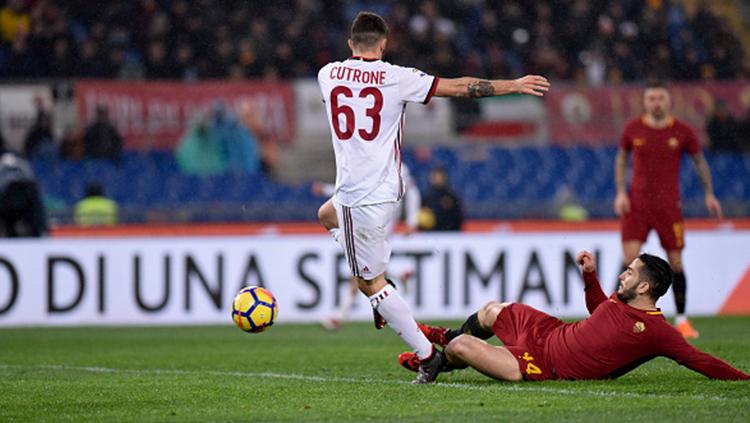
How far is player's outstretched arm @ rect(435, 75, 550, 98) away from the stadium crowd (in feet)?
45.5

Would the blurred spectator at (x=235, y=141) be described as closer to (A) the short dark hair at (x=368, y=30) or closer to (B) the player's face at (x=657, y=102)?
(B) the player's face at (x=657, y=102)

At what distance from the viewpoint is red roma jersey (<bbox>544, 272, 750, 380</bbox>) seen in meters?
7.67

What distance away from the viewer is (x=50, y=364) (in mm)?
10586

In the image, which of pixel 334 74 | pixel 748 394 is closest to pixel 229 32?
pixel 334 74

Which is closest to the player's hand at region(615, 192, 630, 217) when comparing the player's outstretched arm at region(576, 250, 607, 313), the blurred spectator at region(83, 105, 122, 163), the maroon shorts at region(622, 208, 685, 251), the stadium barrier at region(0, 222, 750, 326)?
the maroon shorts at region(622, 208, 685, 251)

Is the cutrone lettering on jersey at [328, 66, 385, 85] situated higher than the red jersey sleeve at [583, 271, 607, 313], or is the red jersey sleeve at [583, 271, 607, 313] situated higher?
the cutrone lettering on jersey at [328, 66, 385, 85]

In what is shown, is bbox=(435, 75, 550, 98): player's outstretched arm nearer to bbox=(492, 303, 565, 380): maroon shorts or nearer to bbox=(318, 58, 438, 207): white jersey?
bbox=(318, 58, 438, 207): white jersey

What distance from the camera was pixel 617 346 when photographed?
309 inches

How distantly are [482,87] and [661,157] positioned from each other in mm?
4677

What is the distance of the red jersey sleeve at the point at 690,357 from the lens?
762 cm

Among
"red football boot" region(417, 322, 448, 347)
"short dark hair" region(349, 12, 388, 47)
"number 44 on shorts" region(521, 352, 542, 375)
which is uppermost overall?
"short dark hair" region(349, 12, 388, 47)

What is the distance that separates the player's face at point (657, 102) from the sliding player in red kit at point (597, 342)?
162 inches

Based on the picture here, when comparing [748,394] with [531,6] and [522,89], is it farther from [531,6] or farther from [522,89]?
[531,6]

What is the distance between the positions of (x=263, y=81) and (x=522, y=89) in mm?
13764
